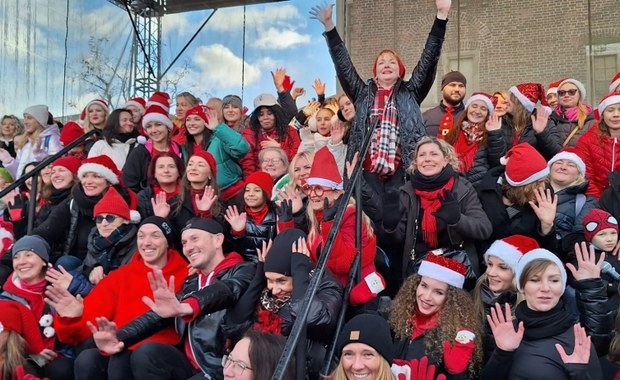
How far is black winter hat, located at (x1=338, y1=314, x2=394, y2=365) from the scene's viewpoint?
3.39 metres

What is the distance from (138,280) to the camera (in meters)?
4.76

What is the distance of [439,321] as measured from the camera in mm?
3939

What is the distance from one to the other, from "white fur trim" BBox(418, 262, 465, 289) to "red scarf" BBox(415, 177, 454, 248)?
2.12ft

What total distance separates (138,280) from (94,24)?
368 inches

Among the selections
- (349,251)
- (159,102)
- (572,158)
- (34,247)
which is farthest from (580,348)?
(159,102)

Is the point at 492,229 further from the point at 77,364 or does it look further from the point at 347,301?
the point at 77,364

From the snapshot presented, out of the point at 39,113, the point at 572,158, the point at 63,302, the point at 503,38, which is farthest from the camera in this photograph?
the point at 503,38

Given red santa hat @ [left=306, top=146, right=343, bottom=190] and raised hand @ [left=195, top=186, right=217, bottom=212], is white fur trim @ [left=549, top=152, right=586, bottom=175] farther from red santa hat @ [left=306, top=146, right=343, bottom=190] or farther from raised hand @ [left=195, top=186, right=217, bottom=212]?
raised hand @ [left=195, top=186, right=217, bottom=212]

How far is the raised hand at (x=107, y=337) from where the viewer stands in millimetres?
4203

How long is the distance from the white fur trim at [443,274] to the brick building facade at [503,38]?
5.50 meters

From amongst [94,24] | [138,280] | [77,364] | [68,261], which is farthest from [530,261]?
[94,24]

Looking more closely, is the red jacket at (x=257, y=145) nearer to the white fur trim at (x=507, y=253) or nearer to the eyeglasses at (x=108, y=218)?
the eyeglasses at (x=108, y=218)

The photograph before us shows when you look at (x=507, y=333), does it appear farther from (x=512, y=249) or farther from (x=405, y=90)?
(x=405, y=90)

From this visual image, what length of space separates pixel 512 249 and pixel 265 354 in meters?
1.80
